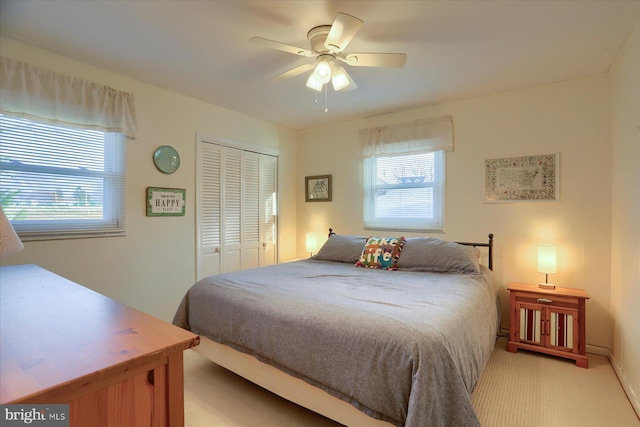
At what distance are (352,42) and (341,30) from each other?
0.53 m

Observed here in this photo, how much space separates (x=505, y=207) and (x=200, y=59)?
10.3 feet

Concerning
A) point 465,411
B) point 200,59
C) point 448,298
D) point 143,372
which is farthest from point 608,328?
point 200,59

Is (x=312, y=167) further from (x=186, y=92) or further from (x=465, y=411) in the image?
(x=465, y=411)

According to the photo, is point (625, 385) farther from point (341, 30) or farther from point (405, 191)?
point (341, 30)

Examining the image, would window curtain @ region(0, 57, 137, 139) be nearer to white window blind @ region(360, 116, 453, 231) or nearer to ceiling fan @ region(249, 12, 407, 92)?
ceiling fan @ region(249, 12, 407, 92)

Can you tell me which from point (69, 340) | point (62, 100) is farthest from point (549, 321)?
point (62, 100)

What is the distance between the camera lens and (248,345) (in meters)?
1.91

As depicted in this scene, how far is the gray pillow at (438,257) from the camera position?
2.68m

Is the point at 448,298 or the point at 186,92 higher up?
the point at 186,92

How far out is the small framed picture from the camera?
4285 millimetres

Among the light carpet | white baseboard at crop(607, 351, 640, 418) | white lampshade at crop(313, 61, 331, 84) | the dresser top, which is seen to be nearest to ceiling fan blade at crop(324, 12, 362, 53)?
white lampshade at crop(313, 61, 331, 84)

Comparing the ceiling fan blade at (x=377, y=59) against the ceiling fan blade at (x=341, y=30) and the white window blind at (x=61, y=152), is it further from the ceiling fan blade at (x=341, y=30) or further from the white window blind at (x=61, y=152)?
the white window blind at (x=61, y=152)

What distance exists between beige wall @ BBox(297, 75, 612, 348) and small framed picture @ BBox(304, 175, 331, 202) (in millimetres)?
1259

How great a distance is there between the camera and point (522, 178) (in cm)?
299
